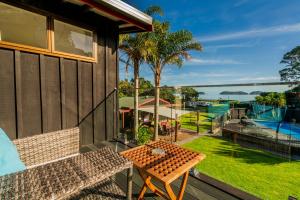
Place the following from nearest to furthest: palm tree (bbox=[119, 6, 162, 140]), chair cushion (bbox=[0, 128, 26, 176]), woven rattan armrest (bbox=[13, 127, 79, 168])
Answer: chair cushion (bbox=[0, 128, 26, 176]) < woven rattan armrest (bbox=[13, 127, 79, 168]) < palm tree (bbox=[119, 6, 162, 140])

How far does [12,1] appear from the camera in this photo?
6.85ft

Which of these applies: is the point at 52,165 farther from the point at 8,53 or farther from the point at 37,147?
the point at 8,53

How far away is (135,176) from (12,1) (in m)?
2.72

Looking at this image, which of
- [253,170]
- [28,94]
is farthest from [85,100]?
[253,170]

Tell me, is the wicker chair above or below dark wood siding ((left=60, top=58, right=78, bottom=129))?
below

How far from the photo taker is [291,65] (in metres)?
26.3

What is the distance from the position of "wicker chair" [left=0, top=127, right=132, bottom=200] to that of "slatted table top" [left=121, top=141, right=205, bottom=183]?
19cm

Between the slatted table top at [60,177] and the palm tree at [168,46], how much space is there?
654 centimetres

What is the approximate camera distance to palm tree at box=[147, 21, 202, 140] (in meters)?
8.02

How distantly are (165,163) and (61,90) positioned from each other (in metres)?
1.99

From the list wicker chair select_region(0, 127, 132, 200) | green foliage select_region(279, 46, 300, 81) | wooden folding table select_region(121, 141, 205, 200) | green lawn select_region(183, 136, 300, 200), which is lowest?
green lawn select_region(183, 136, 300, 200)

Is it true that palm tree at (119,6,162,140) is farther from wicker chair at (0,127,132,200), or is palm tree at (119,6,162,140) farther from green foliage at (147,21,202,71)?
wicker chair at (0,127,132,200)

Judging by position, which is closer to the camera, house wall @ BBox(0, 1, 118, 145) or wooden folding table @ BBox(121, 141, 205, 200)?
wooden folding table @ BBox(121, 141, 205, 200)

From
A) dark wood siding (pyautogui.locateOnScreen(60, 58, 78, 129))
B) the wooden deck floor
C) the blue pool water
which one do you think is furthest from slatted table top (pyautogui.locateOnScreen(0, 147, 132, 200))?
the blue pool water
